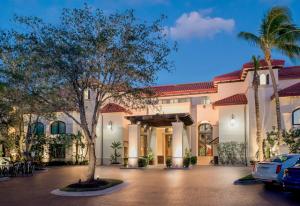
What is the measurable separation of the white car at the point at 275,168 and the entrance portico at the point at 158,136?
40.2 ft

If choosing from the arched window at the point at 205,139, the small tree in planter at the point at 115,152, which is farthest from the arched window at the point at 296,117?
the small tree in planter at the point at 115,152

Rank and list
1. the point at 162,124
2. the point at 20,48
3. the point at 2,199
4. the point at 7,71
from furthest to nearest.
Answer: the point at 162,124 < the point at 7,71 < the point at 20,48 < the point at 2,199

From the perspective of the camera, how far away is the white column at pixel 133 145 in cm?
2711

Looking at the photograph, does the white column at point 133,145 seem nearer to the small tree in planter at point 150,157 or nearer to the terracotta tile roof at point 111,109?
the small tree in planter at point 150,157

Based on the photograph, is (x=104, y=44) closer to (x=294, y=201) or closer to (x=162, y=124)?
(x=294, y=201)

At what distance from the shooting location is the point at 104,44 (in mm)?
14500

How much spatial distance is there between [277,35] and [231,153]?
36.1 ft

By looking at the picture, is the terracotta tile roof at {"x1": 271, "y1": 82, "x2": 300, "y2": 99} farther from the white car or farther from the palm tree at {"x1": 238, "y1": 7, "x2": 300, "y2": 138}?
the white car

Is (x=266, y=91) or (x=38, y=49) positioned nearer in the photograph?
(x=38, y=49)

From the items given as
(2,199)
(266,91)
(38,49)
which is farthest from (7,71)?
(266,91)

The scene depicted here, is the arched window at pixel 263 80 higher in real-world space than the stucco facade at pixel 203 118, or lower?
higher

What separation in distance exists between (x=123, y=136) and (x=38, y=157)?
769 centimetres

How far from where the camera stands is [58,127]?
1364 inches

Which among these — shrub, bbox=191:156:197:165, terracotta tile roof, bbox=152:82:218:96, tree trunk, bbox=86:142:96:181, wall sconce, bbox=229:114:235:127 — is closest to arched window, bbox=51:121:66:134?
terracotta tile roof, bbox=152:82:218:96
